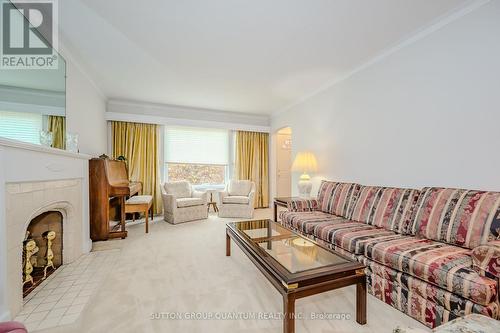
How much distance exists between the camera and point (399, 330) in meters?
0.77

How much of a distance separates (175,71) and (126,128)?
2208 millimetres

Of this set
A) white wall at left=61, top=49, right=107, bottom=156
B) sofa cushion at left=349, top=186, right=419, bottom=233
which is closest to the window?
white wall at left=61, top=49, right=107, bottom=156

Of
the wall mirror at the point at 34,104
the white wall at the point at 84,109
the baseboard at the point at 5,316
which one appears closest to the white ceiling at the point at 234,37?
the white wall at the point at 84,109

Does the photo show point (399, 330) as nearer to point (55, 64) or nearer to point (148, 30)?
point (148, 30)

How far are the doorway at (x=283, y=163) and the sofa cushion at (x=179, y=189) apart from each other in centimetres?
238

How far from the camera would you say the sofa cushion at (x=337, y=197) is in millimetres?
2803

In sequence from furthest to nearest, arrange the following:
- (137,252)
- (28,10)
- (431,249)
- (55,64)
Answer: (137,252)
(55,64)
(28,10)
(431,249)

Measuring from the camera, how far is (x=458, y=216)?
1745 millimetres

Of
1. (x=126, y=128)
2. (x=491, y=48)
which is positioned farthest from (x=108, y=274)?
(x=491, y=48)

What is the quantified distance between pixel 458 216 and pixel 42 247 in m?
4.00

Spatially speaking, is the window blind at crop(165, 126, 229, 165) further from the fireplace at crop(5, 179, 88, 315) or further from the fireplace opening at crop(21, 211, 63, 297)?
the fireplace opening at crop(21, 211, 63, 297)

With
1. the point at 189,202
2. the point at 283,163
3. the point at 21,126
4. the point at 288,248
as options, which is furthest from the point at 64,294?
the point at 283,163

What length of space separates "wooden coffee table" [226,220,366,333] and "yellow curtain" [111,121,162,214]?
3.39 metres

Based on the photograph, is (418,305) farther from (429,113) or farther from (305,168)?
(305,168)
